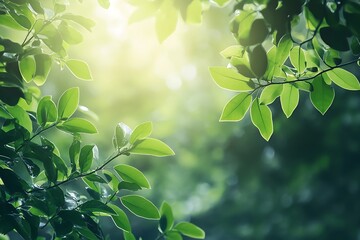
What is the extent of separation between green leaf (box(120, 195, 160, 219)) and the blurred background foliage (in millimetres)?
5465

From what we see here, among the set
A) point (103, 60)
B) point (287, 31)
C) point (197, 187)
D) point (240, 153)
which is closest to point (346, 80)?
point (287, 31)

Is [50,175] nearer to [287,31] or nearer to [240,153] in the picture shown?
[287,31]

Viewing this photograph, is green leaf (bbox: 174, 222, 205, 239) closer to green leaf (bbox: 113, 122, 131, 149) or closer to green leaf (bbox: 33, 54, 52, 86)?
green leaf (bbox: 113, 122, 131, 149)

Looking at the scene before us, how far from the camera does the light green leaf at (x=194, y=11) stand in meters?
1.12

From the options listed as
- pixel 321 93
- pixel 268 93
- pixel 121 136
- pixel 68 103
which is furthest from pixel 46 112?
pixel 321 93

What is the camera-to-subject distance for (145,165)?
10062mm

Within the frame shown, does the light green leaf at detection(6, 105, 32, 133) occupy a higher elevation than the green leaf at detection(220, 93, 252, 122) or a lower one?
higher

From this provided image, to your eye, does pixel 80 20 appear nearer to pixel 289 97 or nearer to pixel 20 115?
pixel 20 115

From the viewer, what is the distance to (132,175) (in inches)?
45.6

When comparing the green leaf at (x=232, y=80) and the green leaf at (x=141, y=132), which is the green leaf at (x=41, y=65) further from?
the green leaf at (x=232, y=80)

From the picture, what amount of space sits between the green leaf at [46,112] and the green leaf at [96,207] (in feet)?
0.78

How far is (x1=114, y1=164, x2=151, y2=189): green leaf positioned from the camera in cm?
116

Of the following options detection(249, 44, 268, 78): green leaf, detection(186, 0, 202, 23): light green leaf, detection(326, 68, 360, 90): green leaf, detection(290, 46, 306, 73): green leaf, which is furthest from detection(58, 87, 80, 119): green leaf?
detection(326, 68, 360, 90): green leaf

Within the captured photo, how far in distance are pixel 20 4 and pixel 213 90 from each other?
801 cm
